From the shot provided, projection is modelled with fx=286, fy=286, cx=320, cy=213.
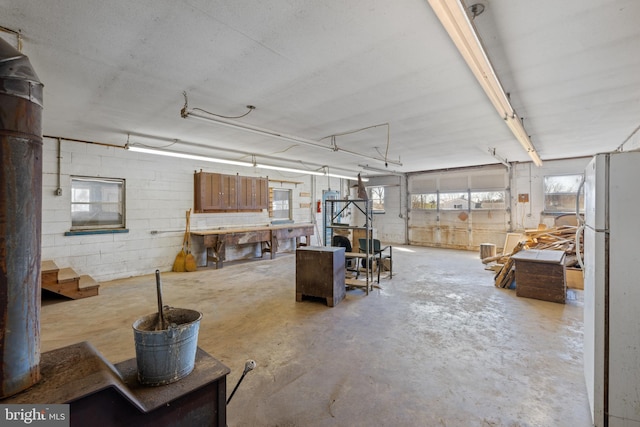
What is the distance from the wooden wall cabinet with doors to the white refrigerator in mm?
6557

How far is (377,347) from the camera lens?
2863 millimetres

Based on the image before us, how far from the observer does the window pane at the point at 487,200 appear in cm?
838

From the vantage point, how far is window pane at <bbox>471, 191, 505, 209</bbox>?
8377 mm

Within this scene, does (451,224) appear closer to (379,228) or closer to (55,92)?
(379,228)

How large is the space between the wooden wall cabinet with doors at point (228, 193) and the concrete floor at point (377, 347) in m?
2.17

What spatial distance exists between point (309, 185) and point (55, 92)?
7.00m

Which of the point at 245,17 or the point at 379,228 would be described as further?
the point at 379,228

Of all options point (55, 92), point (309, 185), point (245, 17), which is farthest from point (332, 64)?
point (309, 185)

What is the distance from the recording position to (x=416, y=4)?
1.75 meters

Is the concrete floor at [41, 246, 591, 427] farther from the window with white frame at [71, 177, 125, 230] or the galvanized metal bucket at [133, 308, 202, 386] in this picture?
the window with white frame at [71, 177, 125, 230]

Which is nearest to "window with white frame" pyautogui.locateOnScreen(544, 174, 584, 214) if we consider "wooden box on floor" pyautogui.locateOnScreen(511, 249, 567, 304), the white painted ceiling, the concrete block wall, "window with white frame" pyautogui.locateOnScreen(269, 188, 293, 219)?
the white painted ceiling

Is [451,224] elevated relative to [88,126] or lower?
lower

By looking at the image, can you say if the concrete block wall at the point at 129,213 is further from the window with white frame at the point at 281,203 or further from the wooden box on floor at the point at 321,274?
the wooden box on floor at the point at 321,274

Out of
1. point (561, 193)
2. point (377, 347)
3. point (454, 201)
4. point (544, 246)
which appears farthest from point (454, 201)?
point (377, 347)
